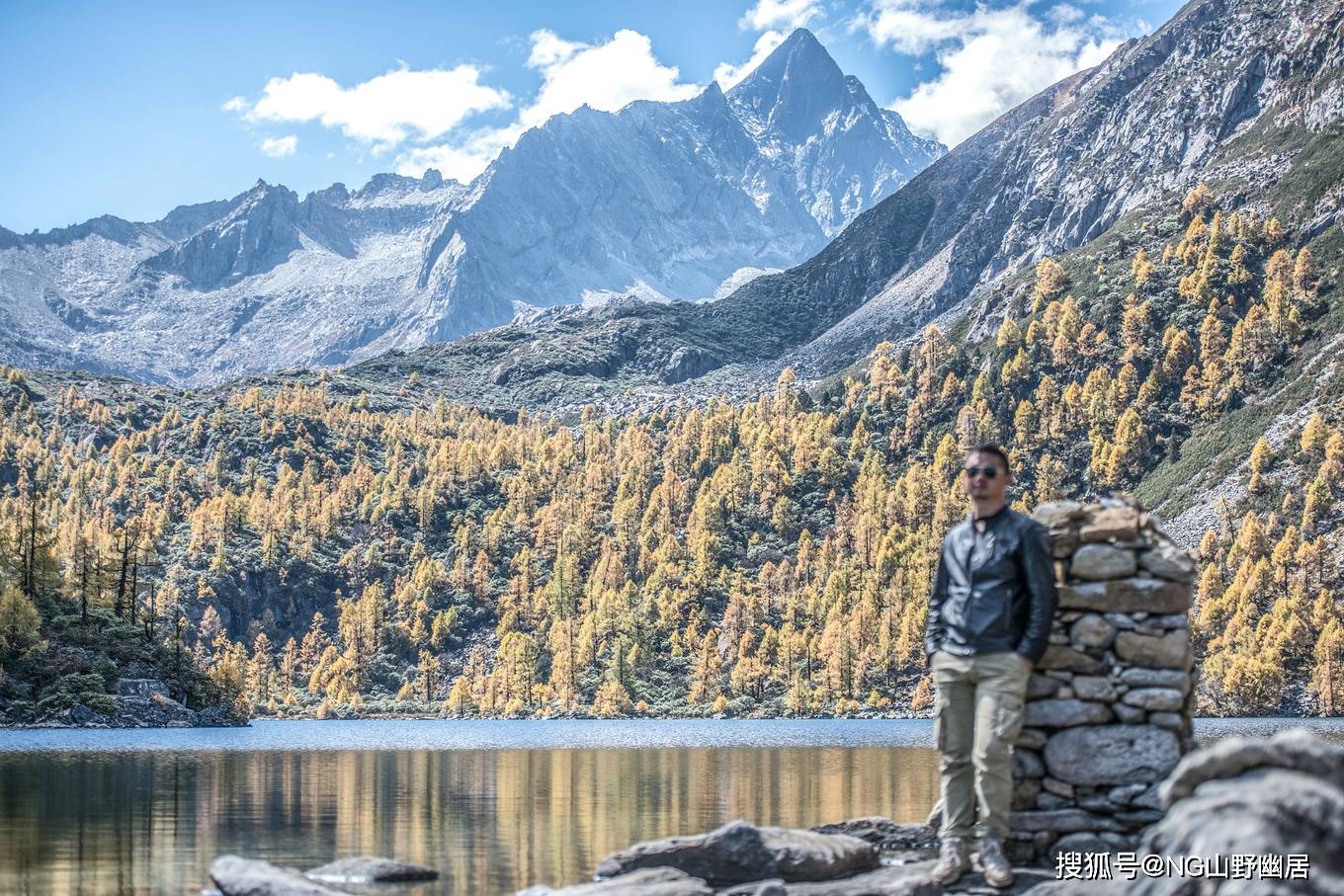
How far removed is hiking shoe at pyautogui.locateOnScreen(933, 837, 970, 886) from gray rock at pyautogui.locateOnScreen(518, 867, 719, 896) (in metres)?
2.21

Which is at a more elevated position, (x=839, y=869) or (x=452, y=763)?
(x=839, y=869)

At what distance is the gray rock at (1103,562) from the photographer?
58.7ft

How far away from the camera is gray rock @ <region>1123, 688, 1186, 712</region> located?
17.5m

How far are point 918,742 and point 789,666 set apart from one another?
102441 millimetres

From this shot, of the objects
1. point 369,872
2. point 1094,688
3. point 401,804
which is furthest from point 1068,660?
point 401,804

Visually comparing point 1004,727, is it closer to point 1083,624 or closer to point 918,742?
point 1083,624

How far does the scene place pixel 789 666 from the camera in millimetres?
195625

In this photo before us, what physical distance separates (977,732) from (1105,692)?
1867 millimetres

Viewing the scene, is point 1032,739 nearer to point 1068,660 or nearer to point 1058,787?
point 1058,787

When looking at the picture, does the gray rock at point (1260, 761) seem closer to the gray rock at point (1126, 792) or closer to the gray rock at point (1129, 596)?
the gray rock at point (1126, 792)

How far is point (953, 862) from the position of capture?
57.7ft

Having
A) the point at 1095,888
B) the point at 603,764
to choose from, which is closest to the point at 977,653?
the point at 1095,888

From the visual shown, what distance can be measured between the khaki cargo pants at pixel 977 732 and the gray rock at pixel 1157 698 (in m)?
1.69

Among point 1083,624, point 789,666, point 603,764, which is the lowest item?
point 789,666
